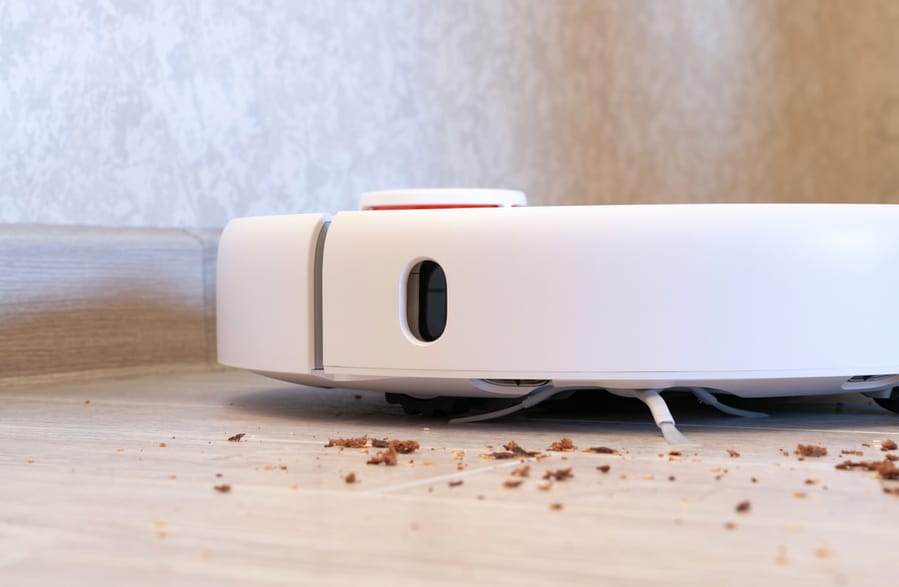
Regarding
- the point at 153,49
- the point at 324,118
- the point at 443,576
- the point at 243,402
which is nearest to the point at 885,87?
the point at 324,118

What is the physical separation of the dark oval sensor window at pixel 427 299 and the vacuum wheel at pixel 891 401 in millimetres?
369

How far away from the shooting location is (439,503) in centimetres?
58

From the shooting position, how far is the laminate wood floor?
46 centimetres

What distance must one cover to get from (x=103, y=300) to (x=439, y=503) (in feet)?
2.68

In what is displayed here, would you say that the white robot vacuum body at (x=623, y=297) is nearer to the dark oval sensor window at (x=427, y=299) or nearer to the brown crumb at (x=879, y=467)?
the dark oval sensor window at (x=427, y=299)

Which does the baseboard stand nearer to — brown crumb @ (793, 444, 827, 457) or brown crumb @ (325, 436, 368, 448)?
brown crumb @ (325, 436, 368, 448)

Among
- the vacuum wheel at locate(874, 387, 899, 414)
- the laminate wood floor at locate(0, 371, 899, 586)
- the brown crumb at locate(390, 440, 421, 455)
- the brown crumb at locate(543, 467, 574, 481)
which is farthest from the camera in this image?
the vacuum wheel at locate(874, 387, 899, 414)

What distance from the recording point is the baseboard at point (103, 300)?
1.20 metres

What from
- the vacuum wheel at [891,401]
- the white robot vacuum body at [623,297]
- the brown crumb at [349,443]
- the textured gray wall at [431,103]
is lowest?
the brown crumb at [349,443]

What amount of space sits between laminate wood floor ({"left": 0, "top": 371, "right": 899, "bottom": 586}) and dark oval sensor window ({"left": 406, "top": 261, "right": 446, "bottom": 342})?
3.2 inches

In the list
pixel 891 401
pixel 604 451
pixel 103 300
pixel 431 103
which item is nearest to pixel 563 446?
pixel 604 451

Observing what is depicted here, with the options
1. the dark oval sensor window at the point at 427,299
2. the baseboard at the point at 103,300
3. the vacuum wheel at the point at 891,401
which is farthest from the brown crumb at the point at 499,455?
the baseboard at the point at 103,300

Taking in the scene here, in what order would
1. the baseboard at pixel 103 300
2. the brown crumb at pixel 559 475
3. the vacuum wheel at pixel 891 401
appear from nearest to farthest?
the brown crumb at pixel 559 475 → the vacuum wheel at pixel 891 401 → the baseboard at pixel 103 300

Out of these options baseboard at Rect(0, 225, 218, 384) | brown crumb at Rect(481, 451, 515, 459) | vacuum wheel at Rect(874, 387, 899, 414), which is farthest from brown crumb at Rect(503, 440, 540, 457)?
baseboard at Rect(0, 225, 218, 384)
